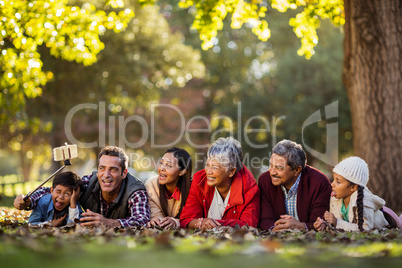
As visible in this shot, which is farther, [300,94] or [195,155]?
[195,155]

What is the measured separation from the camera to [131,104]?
83.6 ft

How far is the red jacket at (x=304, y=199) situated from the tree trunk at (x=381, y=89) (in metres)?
2.44

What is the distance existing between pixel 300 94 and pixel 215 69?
8393mm

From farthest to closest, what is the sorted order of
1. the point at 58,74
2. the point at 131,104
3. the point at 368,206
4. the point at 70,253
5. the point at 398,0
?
the point at 131,104
the point at 58,74
the point at 398,0
the point at 368,206
the point at 70,253

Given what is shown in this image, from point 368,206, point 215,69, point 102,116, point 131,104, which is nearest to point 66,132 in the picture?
point 102,116

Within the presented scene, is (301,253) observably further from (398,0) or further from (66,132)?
(66,132)

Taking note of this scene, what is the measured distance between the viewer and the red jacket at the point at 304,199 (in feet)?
23.0

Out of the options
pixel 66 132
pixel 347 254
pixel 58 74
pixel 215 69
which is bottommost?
pixel 347 254

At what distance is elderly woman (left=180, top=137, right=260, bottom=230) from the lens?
692cm

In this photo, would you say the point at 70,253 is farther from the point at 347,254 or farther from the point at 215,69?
the point at 215,69

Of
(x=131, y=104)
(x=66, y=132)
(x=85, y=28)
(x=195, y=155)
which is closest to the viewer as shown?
(x=85, y=28)

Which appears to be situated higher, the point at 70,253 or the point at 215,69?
the point at 215,69

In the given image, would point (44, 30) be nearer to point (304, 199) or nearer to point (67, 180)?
point (67, 180)

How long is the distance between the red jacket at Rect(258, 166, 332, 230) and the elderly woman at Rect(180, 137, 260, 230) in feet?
0.48
